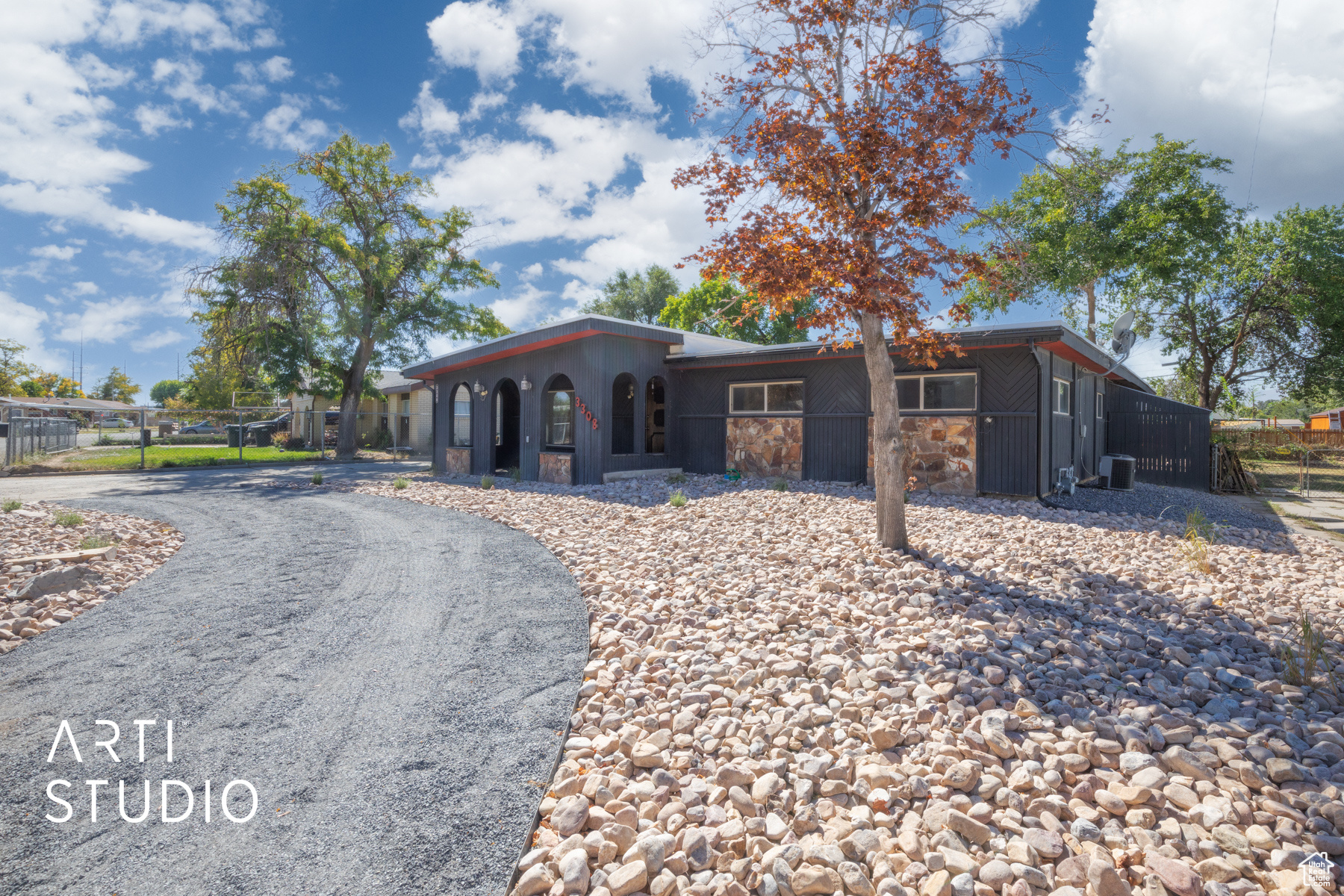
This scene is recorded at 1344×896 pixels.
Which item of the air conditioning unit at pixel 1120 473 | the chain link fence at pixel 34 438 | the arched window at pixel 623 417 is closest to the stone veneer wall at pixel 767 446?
the arched window at pixel 623 417

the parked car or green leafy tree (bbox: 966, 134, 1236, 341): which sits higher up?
green leafy tree (bbox: 966, 134, 1236, 341)

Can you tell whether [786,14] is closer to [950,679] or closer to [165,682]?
[950,679]

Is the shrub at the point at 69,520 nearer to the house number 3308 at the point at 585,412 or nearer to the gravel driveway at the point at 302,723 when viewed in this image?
the gravel driveway at the point at 302,723

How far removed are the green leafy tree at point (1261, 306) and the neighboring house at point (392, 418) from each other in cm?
2497

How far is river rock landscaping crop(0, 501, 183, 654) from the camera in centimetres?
383

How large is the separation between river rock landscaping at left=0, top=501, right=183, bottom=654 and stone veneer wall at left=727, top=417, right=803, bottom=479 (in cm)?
812

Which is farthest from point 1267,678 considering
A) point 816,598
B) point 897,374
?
point 897,374

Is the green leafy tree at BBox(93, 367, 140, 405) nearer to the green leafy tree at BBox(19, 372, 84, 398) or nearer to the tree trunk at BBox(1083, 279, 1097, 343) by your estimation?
the green leafy tree at BBox(19, 372, 84, 398)

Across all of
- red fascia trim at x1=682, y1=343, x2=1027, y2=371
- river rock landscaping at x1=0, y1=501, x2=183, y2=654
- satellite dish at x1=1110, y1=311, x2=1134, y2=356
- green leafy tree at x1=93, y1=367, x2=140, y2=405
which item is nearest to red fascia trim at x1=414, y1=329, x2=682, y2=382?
red fascia trim at x1=682, y1=343, x2=1027, y2=371

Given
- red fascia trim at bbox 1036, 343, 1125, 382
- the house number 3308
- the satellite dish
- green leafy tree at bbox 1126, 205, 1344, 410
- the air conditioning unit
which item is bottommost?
the air conditioning unit

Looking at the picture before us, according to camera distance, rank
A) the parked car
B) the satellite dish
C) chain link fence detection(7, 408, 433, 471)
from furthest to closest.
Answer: the parked car
chain link fence detection(7, 408, 433, 471)
the satellite dish

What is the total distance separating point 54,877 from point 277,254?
1924 centimetres

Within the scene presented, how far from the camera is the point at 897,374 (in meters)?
9.21

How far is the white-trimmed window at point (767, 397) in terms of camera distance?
10555 mm
